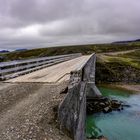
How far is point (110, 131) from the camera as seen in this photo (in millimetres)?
21828

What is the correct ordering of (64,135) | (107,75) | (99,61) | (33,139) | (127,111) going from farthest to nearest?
(99,61), (107,75), (127,111), (64,135), (33,139)

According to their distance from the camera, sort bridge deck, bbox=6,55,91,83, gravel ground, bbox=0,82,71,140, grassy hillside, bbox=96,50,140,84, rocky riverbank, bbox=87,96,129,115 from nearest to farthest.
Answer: gravel ground, bbox=0,82,71,140
bridge deck, bbox=6,55,91,83
rocky riverbank, bbox=87,96,129,115
grassy hillside, bbox=96,50,140,84

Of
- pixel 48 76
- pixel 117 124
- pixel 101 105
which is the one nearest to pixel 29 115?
pixel 48 76

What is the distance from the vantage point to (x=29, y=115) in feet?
29.0

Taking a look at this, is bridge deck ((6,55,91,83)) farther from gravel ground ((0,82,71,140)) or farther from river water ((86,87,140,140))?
river water ((86,87,140,140))

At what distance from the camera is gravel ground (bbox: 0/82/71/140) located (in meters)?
7.52

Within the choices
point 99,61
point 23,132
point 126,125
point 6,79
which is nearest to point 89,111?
point 126,125

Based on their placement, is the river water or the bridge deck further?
the river water

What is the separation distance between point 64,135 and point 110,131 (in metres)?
14.6

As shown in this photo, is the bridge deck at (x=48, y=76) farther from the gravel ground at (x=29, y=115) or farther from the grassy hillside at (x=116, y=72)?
the grassy hillside at (x=116, y=72)

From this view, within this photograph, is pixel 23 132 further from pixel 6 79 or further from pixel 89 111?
pixel 89 111

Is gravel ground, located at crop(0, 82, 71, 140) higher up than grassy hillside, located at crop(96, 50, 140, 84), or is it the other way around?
gravel ground, located at crop(0, 82, 71, 140)

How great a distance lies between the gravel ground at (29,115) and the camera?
24.7 ft

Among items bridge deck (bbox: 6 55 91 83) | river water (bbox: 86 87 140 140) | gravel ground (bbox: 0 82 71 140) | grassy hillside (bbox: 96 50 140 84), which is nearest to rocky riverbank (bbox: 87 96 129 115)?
river water (bbox: 86 87 140 140)
